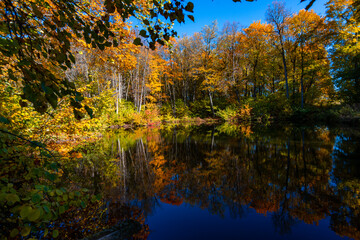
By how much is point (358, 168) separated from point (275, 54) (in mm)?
20623

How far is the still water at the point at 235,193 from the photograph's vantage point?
2.91 m

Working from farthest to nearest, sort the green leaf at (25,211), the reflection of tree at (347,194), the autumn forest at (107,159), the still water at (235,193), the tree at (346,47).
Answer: the tree at (346,47), the still water at (235,193), the reflection of tree at (347,194), the autumn forest at (107,159), the green leaf at (25,211)

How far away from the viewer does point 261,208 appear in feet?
11.2

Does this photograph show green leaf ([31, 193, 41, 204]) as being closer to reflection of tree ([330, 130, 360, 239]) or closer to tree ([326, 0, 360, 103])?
reflection of tree ([330, 130, 360, 239])

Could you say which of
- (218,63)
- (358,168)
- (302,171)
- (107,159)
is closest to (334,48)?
(218,63)

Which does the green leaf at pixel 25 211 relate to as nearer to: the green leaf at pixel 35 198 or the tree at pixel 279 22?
the green leaf at pixel 35 198

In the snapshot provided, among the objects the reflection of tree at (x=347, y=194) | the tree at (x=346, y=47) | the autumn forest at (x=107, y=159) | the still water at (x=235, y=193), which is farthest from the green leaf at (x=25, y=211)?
the tree at (x=346, y=47)

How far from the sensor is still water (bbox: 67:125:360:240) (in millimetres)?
2908

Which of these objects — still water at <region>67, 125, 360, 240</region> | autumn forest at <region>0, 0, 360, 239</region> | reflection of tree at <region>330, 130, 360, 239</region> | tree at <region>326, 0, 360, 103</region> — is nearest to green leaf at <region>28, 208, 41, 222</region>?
autumn forest at <region>0, 0, 360, 239</region>

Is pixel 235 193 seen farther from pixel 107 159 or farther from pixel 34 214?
pixel 107 159

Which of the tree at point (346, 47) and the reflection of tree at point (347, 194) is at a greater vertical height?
the tree at point (346, 47)

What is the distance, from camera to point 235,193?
12.9 ft

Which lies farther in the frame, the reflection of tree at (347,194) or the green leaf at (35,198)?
the reflection of tree at (347,194)

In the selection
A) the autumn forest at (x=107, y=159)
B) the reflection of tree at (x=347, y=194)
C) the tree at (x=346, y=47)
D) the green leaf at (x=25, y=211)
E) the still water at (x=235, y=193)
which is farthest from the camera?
the tree at (x=346, y=47)
